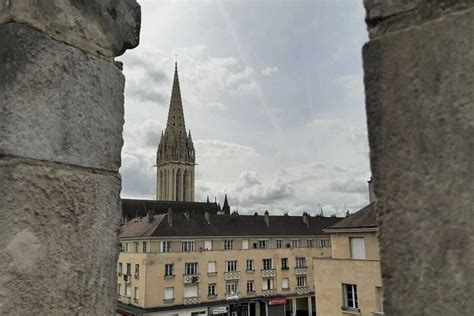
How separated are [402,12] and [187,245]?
34443mm

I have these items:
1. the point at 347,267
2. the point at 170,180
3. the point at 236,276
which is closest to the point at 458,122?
the point at 347,267

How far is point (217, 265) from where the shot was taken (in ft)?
116

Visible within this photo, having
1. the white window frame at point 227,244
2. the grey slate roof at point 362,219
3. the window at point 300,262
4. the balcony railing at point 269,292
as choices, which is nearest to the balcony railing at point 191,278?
the white window frame at point 227,244

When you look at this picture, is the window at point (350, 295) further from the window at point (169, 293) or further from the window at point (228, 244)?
the window at point (228, 244)

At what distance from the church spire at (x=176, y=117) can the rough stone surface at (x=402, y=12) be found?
7759 centimetres

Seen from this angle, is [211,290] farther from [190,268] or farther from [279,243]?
[279,243]

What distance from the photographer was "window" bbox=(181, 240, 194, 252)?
34.3 metres

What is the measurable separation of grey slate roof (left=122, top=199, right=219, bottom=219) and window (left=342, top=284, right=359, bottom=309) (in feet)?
154

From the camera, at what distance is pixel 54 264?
1.76 metres

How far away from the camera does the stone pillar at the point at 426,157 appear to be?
1.08m

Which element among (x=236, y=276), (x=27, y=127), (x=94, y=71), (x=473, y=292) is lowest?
(x=236, y=276)

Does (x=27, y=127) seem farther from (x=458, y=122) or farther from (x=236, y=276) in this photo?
(x=236, y=276)

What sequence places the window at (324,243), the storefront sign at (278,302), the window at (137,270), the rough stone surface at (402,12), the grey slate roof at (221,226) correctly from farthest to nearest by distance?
the window at (324,243)
the storefront sign at (278,302)
the grey slate roof at (221,226)
the window at (137,270)
the rough stone surface at (402,12)

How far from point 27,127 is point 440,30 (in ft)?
5.03
